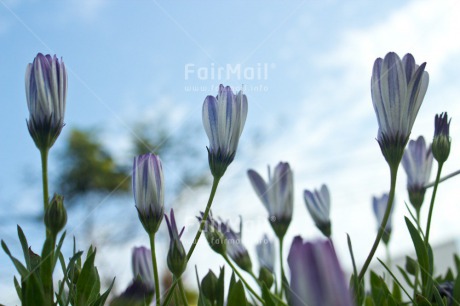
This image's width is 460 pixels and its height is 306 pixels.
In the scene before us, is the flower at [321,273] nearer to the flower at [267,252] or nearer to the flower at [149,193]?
the flower at [149,193]

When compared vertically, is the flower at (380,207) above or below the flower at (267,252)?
above

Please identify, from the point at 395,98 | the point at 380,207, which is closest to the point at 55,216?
the point at 395,98

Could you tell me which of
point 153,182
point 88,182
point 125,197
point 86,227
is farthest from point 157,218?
point 88,182

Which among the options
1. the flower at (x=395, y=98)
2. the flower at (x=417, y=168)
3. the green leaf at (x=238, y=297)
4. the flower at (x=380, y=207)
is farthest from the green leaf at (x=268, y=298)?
the flower at (x=380, y=207)

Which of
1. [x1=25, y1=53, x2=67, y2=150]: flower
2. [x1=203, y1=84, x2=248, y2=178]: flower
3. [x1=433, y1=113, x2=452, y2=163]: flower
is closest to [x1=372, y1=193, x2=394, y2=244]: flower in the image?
[x1=433, y1=113, x2=452, y2=163]: flower

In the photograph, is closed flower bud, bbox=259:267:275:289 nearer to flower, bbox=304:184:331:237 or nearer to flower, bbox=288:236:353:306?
flower, bbox=304:184:331:237
